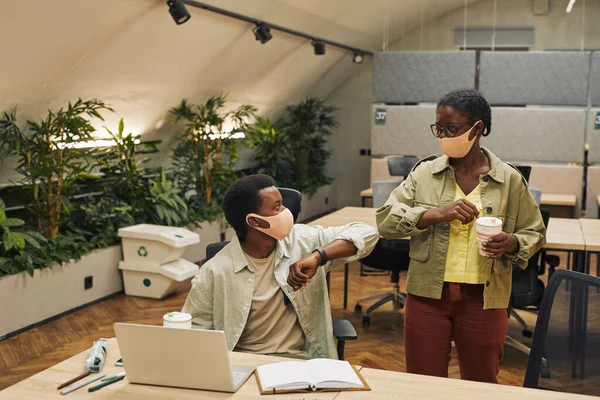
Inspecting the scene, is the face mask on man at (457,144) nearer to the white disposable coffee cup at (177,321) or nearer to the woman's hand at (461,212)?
the woman's hand at (461,212)

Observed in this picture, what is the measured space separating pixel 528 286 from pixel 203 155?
3909mm

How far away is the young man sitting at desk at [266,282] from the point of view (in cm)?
248

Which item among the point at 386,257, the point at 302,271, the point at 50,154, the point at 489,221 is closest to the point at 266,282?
the point at 302,271

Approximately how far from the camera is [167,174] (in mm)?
7672

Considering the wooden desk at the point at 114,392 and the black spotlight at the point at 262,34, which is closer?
the wooden desk at the point at 114,392

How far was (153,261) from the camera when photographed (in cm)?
588

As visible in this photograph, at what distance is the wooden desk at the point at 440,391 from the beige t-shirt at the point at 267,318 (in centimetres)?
51

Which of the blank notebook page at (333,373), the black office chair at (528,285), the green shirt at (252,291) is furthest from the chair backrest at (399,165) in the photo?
the blank notebook page at (333,373)

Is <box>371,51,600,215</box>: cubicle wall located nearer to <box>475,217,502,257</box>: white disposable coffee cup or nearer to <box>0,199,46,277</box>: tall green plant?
<box>0,199,46,277</box>: tall green plant

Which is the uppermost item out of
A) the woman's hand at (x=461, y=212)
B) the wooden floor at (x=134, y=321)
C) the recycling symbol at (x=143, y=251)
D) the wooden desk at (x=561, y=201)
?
the woman's hand at (x=461, y=212)

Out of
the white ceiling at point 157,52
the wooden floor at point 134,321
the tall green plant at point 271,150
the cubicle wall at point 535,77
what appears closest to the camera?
the wooden floor at point 134,321

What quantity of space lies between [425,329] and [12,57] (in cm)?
333

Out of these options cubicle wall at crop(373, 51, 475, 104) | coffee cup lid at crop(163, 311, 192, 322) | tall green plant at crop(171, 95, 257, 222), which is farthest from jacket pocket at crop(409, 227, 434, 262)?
cubicle wall at crop(373, 51, 475, 104)

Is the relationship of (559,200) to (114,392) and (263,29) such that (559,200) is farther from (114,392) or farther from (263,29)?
(114,392)
